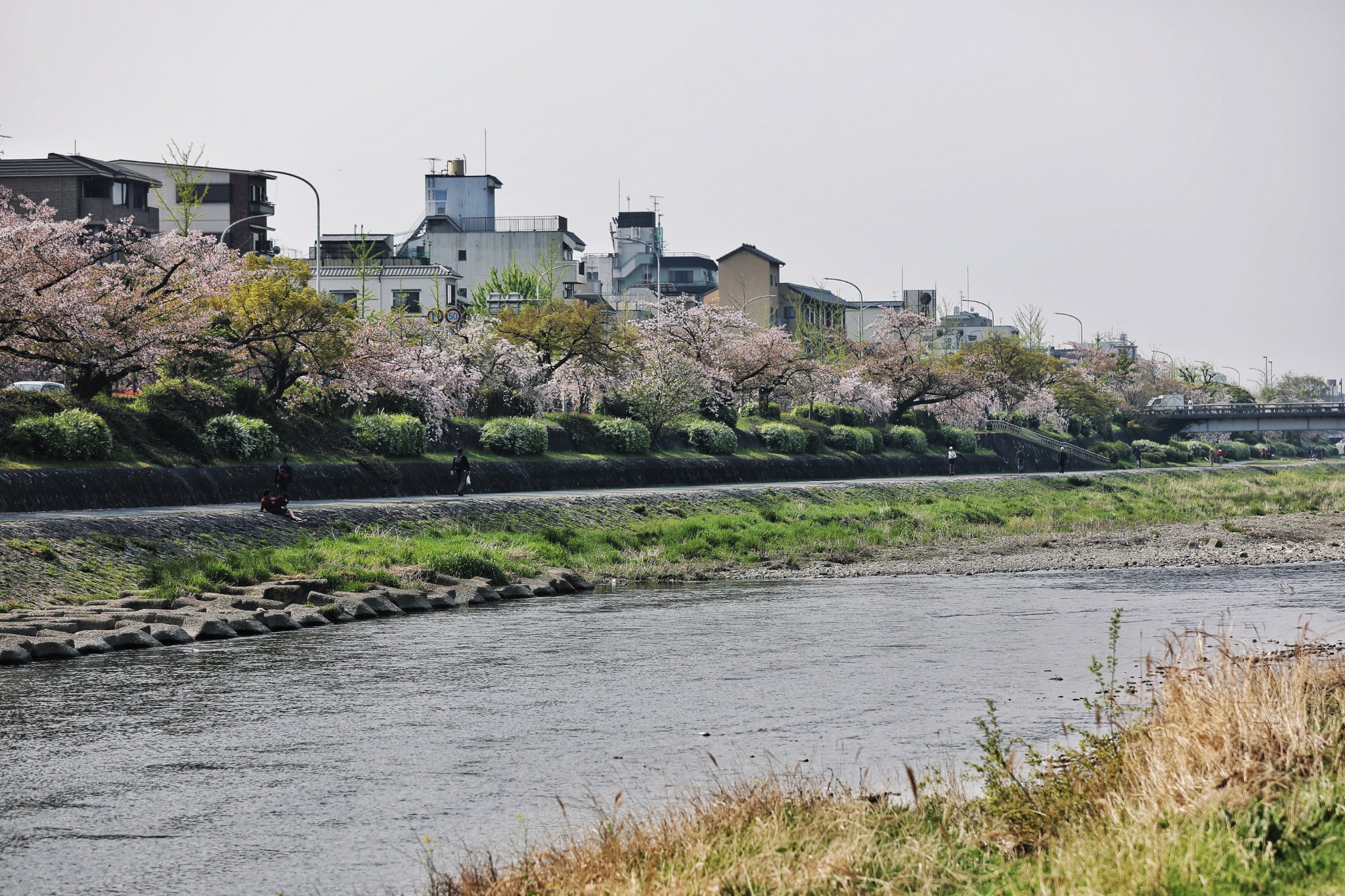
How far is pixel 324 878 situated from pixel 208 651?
13.3 metres

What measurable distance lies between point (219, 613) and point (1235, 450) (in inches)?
5216

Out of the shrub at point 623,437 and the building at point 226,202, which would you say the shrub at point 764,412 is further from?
the building at point 226,202

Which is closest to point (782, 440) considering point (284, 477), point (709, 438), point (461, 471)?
point (709, 438)

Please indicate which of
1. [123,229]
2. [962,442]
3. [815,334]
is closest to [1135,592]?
[123,229]

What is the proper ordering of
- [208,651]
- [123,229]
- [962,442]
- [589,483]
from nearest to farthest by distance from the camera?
1. [208,651]
2. [123,229]
3. [589,483]
4. [962,442]

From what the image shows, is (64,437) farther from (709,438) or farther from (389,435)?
(709,438)

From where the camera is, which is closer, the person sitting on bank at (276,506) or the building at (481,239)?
the person sitting on bank at (276,506)

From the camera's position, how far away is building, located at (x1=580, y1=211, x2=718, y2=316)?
14038 centimetres

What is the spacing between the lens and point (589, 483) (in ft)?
174

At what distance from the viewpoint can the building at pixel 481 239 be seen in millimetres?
112438

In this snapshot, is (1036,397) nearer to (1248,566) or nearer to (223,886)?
(1248,566)

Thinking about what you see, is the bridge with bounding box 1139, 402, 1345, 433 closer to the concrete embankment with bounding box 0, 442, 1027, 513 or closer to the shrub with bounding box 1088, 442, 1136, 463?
the shrub with bounding box 1088, 442, 1136, 463

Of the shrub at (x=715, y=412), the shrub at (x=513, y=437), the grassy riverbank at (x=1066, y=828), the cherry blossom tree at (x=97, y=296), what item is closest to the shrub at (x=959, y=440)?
the shrub at (x=715, y=412)

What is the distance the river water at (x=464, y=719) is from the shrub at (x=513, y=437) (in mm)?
23191
